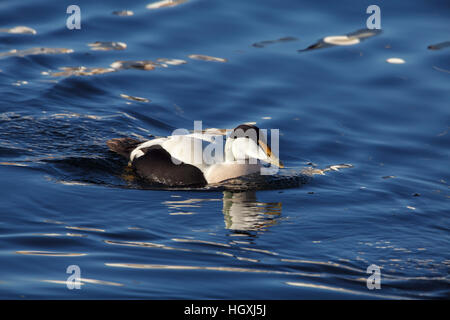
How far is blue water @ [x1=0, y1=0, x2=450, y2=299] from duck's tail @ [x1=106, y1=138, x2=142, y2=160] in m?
0.09

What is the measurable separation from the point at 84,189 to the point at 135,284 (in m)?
1.97

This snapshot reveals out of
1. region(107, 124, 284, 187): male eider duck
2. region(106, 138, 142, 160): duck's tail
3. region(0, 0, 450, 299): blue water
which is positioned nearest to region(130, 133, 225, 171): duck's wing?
region(107, 124, 284, 187): male eider duck

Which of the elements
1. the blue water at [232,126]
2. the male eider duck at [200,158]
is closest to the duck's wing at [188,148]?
the male eider duck at [200,158]

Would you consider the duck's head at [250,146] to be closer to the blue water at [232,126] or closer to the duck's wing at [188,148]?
the duck's wing at [188,148]

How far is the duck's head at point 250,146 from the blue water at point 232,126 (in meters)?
0.43

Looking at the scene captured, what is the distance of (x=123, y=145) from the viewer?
734 centimetres

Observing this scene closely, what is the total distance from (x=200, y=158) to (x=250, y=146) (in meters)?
0.48

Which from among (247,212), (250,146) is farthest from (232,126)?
(247,212)

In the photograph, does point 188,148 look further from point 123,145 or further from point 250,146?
point 123,145

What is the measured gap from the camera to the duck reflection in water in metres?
5.88

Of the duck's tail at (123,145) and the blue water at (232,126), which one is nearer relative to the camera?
the blue water at (232,126)

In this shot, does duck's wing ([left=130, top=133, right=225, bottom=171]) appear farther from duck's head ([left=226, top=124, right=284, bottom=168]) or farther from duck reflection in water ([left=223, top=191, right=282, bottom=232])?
duck reflection in water ([left=223, top=191, right=282, bottom=232])

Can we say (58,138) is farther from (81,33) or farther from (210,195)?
(81,33)

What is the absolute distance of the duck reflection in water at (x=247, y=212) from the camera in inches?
232
